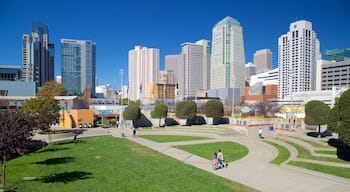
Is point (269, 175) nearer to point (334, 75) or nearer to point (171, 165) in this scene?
point (171, 165)

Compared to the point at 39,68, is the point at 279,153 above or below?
below

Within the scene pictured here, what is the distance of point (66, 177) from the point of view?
15891 millimetres

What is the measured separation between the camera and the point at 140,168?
18.5 metres

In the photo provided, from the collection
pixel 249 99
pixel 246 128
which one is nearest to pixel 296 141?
pixel 246 128

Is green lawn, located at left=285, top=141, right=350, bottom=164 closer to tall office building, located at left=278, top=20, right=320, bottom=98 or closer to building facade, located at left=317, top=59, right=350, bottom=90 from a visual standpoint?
building facade, located at left=317, top=59, right=350, bottom=90

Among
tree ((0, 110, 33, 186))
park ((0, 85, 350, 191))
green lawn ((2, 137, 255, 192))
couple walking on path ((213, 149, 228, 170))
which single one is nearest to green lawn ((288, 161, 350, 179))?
park ((0, 85, 350, 191))

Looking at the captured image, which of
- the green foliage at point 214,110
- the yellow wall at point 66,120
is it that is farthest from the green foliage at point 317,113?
the yellow wall at point 66,120

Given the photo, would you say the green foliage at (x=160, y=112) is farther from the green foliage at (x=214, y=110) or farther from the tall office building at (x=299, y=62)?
the tall office building at (x=299, y=62)

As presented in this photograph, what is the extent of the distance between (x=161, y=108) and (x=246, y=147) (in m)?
23.9

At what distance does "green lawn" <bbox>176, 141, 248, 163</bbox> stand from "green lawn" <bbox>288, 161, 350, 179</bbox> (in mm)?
5171

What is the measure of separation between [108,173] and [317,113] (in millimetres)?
27069

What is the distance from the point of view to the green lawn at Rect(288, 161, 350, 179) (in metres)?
16.3

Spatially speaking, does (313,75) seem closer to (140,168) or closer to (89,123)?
(89,123)

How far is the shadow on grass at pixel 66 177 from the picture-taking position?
50.0ft
